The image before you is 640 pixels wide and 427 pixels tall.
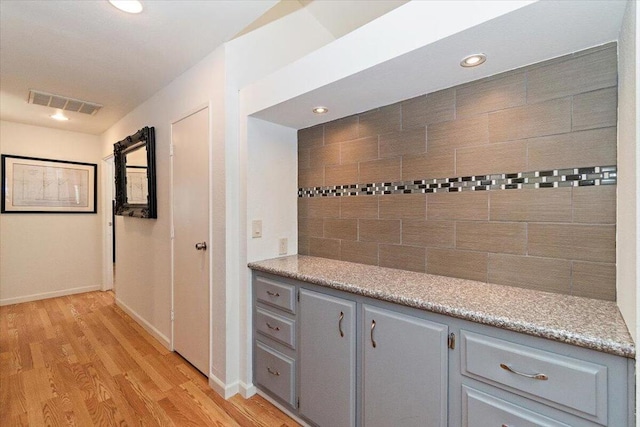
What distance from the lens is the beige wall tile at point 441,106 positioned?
1.64 metres

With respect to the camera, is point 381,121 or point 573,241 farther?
point 381,121

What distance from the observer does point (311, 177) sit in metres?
2.37

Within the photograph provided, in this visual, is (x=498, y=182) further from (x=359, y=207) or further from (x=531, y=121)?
(x=359, y=207)

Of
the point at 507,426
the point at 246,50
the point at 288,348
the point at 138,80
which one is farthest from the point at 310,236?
the point at 138,80

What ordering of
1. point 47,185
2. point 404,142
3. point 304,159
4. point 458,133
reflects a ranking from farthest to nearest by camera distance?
point 47,185
point 304,159
point 404,142
point 458,133

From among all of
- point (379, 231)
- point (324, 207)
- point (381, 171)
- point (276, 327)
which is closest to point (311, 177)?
point (324, 207)

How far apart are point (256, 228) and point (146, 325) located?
2012 millimetres

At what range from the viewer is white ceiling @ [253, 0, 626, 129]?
40.9 inches

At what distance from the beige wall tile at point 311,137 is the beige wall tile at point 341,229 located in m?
0.61

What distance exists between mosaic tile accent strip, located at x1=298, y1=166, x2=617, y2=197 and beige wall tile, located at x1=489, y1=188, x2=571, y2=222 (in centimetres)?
3

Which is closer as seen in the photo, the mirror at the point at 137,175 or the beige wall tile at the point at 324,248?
the beige wall tile at the point at 324,248

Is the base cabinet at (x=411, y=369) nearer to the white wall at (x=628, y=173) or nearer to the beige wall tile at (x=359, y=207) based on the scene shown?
the white wall at (x=628, y=173)

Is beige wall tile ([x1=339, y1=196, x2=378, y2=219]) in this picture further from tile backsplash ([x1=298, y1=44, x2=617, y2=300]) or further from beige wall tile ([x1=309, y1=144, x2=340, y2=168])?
beige wall tile ([x1=309, y1=144, x2=340, y2=168])

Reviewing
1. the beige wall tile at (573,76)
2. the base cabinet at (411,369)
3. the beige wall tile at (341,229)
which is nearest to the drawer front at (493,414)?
the base cabinet at (411,369)
